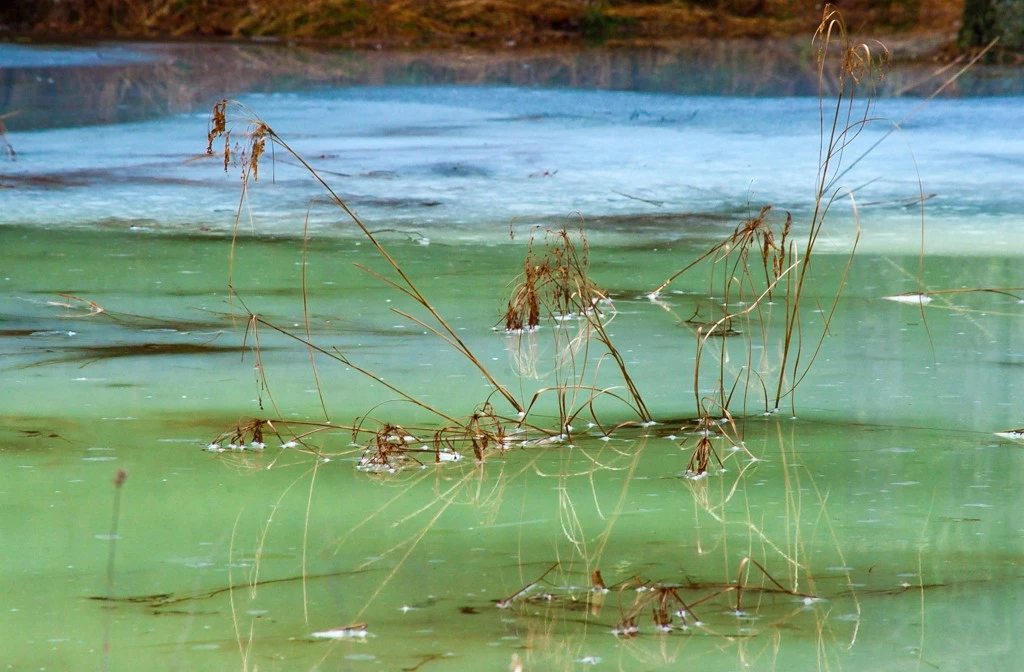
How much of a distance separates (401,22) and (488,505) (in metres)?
13.3

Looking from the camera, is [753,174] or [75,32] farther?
[75,32]

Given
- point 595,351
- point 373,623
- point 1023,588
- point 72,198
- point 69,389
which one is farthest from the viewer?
point 72,198

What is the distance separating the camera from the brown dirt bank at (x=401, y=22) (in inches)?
599

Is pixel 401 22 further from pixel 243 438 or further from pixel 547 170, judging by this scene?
pixel 243 438

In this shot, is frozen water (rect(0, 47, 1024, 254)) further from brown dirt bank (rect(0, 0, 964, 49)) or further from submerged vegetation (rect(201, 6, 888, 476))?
brown dirt bank (rect(0, 0, 964, 49))

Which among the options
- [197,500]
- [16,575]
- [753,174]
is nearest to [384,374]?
[197,500]

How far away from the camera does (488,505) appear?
2588mm

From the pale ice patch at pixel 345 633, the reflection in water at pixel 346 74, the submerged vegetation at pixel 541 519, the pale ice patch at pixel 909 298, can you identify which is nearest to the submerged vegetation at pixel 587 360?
the submerged vegetation at pixel 541 519

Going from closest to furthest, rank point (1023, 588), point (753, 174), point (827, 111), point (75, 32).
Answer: point (1023, 588), point (753, 174), point (827, 111), point (75, 32)

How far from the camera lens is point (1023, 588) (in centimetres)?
217

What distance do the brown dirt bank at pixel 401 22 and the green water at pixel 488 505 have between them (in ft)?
36.9

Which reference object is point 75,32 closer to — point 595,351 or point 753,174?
point 753,174

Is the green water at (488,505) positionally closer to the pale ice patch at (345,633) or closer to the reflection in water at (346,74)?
the pale ice patch at (345,633)

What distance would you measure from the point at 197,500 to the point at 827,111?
6880 millimetres
